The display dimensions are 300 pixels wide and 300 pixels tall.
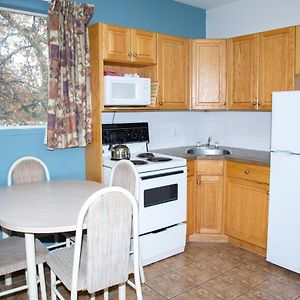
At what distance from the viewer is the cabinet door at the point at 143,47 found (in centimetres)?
310

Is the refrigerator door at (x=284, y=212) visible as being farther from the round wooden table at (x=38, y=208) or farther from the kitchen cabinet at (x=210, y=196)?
the round wooden table at (x=38, y=208)

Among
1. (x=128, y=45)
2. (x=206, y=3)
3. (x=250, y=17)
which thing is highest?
(x=206, y=3)

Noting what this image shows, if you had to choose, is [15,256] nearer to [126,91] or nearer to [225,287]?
[225,287]

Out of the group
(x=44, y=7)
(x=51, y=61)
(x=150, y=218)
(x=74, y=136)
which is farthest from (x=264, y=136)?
(x=44, y=7)

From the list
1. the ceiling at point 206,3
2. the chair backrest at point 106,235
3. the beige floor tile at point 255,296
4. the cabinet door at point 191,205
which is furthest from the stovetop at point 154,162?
the ceiling at point 206,3

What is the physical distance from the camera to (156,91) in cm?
331

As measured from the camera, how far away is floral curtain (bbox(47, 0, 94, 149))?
9.25 feet

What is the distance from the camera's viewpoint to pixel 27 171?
277cm

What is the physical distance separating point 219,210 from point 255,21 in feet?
6.79

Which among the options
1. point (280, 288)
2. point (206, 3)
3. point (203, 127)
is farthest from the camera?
point (203, 127)

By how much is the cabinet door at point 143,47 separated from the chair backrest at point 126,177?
1157 millimetres

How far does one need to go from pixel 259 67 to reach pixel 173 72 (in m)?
0.85

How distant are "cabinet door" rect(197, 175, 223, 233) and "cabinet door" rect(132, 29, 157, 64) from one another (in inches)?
50.3

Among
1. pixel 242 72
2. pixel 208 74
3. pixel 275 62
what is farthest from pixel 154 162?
pixel 275 62
